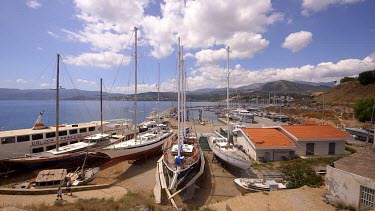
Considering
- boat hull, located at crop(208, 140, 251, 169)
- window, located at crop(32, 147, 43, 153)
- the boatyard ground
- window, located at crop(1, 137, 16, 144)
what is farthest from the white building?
window, located at crop(1, 137, 16, 144)

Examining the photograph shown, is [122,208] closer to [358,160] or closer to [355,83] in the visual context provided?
[358,160]

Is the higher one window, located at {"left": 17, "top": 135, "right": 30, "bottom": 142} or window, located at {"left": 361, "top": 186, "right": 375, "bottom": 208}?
window, located at {"left": 17, "top": 135, "right": 30, "bottom": 142}

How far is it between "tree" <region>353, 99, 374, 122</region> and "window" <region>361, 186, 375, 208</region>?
44.1 meters

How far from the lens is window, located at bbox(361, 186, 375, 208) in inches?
436

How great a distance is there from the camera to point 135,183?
62.3 ft

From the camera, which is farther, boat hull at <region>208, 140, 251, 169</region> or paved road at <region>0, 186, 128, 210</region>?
boat hull at <region>208, 140, 251, 169</region>

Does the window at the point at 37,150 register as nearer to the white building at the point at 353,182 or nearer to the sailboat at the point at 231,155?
the sailboat at the point at 231,155

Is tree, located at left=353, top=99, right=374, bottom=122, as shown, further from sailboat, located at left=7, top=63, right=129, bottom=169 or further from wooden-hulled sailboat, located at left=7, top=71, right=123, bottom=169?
wooden-hulled sailboat, located at left=7, top=71, right=123, bottom=169

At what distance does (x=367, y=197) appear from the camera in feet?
37.0

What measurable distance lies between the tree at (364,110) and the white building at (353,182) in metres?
40.9

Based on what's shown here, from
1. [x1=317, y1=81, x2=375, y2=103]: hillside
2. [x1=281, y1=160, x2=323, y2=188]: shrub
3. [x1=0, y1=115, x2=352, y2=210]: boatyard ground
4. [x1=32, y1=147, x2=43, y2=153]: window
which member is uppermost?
[x1=317, y1=81, x2=375, y2=103]: hillside

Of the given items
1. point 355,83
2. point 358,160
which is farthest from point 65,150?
point 355,83

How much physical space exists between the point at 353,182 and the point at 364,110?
46.0m

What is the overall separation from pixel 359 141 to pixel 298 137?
1654cm
